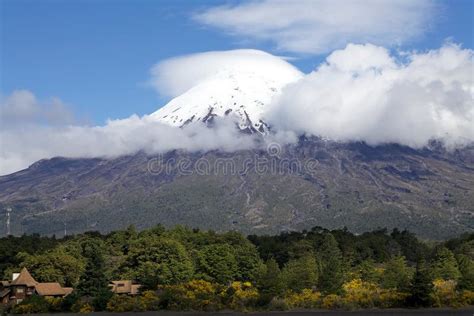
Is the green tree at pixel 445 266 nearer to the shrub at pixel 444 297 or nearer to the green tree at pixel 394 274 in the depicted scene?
the green tree at pixel 394 274

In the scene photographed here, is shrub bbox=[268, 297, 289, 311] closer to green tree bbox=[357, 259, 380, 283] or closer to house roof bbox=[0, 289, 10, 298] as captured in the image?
green tree bbox=[357, 259, 380, 283]

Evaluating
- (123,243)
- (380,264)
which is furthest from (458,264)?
(123,243)

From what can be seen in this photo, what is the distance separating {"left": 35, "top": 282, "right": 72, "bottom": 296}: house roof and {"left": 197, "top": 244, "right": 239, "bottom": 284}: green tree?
13.9 m

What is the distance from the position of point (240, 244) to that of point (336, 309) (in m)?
34.2

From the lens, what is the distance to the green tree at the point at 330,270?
Answer: 64.1 m

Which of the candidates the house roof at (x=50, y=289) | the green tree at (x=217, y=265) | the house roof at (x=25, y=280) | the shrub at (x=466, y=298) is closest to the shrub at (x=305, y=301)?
the shrub at (x=466, y=298)

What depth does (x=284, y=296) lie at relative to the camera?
63.2m

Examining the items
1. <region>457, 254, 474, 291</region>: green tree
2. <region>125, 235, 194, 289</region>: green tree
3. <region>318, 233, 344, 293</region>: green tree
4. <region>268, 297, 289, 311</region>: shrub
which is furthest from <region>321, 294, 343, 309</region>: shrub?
<region>125, 235, 194, 289</region>: green tree

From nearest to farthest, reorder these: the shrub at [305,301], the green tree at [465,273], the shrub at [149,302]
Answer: the shrub at [305,301], the green tree at [465,273], the shrub at [149,302]

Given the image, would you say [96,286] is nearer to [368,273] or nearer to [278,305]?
[278,305]

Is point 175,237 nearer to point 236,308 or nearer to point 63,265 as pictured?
point 63,265

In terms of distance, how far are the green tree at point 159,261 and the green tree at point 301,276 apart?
437 inches

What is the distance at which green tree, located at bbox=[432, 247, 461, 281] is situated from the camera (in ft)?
239

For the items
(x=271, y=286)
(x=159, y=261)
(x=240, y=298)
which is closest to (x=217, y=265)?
(x=159, y=261)
